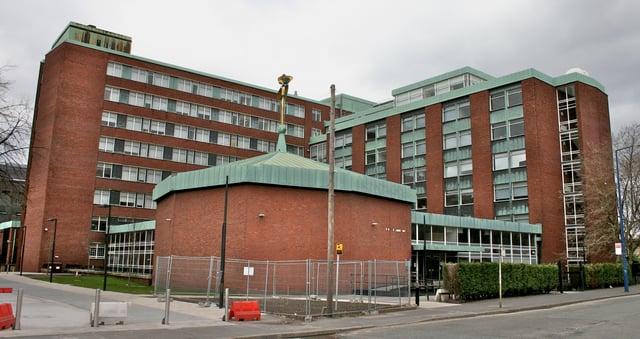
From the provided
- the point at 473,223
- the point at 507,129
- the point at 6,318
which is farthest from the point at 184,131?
the point at 6,318

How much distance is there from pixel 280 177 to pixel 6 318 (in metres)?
17.6

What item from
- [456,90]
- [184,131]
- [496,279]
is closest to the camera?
[496,279]

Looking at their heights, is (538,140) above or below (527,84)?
below

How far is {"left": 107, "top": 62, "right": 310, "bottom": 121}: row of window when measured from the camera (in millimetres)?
65938

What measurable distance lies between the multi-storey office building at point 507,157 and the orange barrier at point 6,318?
31.6 meters

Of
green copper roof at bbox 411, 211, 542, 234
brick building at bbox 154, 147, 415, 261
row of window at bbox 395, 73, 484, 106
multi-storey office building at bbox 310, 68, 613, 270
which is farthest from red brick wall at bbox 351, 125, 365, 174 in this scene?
brick building at bbox 154, 147, 415, 261

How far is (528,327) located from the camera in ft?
57.7

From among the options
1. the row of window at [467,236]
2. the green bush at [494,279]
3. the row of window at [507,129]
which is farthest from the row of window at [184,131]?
Result: the green bush at [494,279]

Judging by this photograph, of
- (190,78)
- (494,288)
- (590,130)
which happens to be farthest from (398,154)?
(494,288)

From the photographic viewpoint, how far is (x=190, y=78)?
7150cm

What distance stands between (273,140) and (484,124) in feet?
108

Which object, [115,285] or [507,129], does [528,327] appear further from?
[507,129]

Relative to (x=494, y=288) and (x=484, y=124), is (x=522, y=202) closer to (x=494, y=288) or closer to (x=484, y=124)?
(x=484, y=124)

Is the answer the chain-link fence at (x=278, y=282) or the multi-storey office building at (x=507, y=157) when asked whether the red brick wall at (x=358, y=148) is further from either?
the chain-link fence at (x=278, y=282)
